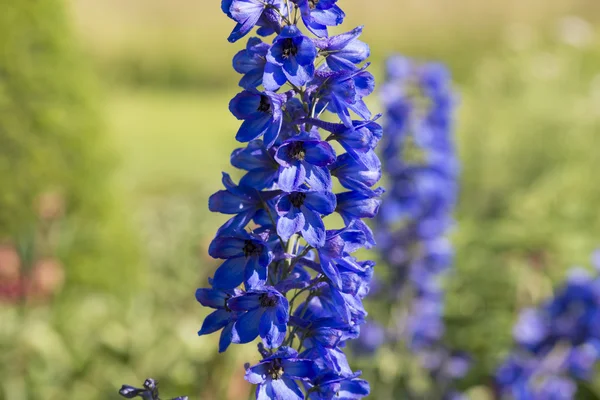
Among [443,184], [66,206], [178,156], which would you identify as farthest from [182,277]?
[178,156]

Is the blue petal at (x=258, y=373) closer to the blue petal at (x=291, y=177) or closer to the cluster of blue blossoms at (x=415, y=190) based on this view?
the blue petal at (x=291, y=177)

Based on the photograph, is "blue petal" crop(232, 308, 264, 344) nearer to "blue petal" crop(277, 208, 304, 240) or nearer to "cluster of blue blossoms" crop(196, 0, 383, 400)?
"cluster of blue blossoms" crop(196, 0, 383, 400)

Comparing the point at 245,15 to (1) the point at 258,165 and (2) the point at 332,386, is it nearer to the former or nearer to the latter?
(1) the point at 258,165

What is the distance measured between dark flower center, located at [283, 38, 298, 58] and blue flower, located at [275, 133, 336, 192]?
0.44 feet

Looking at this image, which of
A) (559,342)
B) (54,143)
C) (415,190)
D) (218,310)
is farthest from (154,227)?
(218,310)

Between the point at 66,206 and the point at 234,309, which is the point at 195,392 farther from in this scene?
the point at 234,309

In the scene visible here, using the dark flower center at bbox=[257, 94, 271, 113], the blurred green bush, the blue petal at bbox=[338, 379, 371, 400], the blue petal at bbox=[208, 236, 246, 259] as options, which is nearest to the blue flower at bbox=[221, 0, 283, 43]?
the dark flower center at bbox=[257, 94, 271, 113]

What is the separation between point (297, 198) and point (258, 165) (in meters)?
0.11

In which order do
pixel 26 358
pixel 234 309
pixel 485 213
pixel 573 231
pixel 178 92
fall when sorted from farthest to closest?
pixel 178 92 → pixel 485 213 → pixel 573 231 → pixel 26 358 → pixel 234 309

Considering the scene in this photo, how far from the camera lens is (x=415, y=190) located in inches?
121

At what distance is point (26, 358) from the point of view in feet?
10.9

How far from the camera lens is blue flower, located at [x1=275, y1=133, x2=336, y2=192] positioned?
45.5 inches

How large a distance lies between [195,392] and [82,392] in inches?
25.0

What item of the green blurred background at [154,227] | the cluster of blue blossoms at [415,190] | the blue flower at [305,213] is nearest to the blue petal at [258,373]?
the blue flower at [305,213]
